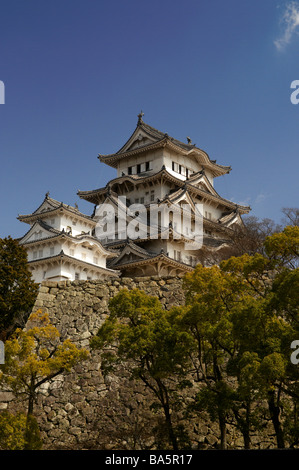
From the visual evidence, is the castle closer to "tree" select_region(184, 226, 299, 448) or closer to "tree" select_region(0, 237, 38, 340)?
"tree" select_region(0, 237, 38, 340)

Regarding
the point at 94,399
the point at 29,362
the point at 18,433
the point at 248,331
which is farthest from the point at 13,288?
the point at 248,331

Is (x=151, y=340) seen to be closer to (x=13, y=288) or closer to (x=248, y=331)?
(x=248, y=331)

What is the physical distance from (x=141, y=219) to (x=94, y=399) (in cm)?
2822

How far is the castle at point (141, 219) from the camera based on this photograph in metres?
41.2

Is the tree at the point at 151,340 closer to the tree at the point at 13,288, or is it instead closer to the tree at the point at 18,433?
the tree at the point at 18,433

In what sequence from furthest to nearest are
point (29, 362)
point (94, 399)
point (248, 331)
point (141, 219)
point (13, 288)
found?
point (141, 219)
point (13, 288)
point (94, 399)
point (29, 362)
point (248, 331)

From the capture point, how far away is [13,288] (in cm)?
2483

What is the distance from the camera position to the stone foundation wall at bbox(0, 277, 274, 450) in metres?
17.2

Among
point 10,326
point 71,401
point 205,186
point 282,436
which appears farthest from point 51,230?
point 282,436

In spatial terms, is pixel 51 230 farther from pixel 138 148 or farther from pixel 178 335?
pixel 178 335

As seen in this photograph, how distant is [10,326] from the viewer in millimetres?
23531

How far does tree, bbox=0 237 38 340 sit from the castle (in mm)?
A: 13568
